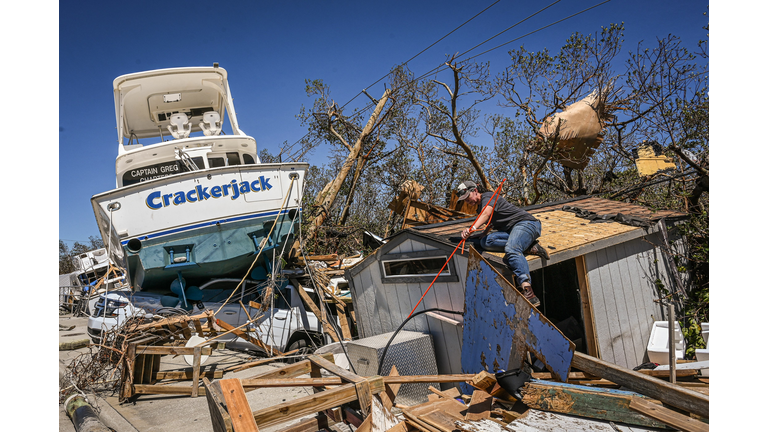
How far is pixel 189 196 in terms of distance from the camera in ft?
34.4

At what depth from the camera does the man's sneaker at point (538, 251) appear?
17.0 feet

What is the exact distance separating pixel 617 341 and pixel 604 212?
2.26 meters

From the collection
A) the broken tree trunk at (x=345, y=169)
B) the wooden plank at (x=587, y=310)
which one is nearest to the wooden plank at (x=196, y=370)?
the wooden plank at (x=587, y=310)

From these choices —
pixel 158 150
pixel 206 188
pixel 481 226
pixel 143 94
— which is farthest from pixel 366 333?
pixel 143 94

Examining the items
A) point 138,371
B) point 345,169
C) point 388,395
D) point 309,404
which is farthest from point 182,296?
point 309,404

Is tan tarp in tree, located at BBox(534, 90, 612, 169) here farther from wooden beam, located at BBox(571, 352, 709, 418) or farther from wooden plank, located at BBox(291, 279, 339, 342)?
wooden beam, located at BBox(571, 352, 709, 418)

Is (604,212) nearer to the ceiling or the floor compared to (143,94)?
nearer to the floor

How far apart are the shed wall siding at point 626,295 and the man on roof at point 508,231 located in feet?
3.18

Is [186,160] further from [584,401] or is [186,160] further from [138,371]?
[584,401]

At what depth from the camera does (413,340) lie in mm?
5977

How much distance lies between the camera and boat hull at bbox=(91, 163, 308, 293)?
10.2 meters

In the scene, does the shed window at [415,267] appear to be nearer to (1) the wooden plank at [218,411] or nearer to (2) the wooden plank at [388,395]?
(2) the wooden plank at [388,395]

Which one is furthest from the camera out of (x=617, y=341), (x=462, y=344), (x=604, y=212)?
(x=604, y=212)

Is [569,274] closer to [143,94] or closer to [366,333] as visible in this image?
[366,333]
